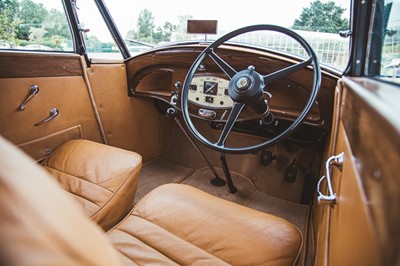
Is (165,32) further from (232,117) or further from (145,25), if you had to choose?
(232,117)

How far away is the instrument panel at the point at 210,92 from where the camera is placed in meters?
1.60

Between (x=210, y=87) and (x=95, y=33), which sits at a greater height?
(x=95, y=33)

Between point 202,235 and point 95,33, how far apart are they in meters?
1.59

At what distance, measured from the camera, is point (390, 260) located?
21 centimetres

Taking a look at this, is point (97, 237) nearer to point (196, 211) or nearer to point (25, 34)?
point (196, 211)

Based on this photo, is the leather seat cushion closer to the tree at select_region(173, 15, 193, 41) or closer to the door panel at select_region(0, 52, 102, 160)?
the door panel at select_region(0, 52, 102, 160)

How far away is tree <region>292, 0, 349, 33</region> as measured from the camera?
1.31m

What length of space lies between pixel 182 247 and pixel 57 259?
2.28ft

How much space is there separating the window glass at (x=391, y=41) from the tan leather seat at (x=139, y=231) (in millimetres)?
549

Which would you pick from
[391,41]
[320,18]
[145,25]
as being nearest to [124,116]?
[145,25]

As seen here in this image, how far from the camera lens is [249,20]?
4.68ft

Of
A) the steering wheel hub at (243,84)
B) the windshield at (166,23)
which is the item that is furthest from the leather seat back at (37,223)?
the windshield at (166,23)

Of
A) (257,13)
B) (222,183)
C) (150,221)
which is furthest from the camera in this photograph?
(222,183)

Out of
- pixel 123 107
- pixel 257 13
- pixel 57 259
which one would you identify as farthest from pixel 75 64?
pixel 57 259
